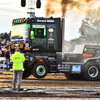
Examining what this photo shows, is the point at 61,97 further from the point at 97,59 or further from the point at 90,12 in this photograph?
the point at 90,12

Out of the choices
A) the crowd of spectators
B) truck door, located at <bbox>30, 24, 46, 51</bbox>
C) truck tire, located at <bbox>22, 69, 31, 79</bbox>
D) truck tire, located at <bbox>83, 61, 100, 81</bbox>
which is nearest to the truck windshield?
truck door, located at <bbox>30, 24, 46, 51</bbox>

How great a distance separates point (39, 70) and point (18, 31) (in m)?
2.44

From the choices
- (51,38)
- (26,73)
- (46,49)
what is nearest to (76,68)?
(46,49)

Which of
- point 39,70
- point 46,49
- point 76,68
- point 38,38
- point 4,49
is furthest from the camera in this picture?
point 4,49

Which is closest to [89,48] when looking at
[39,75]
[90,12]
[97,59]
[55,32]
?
[97,59]

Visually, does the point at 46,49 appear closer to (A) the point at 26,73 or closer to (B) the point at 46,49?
(B) the point at 46,49

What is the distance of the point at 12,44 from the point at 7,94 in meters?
5.20

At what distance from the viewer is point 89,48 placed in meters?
15.3

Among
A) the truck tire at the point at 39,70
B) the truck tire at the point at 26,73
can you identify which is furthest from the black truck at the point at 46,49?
the truck tire at the point at 26,73

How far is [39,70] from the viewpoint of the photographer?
14898 millimetres

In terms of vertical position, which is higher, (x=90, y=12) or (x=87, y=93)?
(x=90, y=12)

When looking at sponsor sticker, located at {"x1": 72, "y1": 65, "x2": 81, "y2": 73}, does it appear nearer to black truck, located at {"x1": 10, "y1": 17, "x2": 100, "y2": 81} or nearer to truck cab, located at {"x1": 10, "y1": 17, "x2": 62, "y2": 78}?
black truck, located at {"x1": 10, "y1": 17, "x2": 100, "y2": 81}

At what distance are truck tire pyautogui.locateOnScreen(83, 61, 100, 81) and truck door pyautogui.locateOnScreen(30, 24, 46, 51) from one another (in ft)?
8.90

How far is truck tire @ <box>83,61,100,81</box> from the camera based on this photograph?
15219 mm
